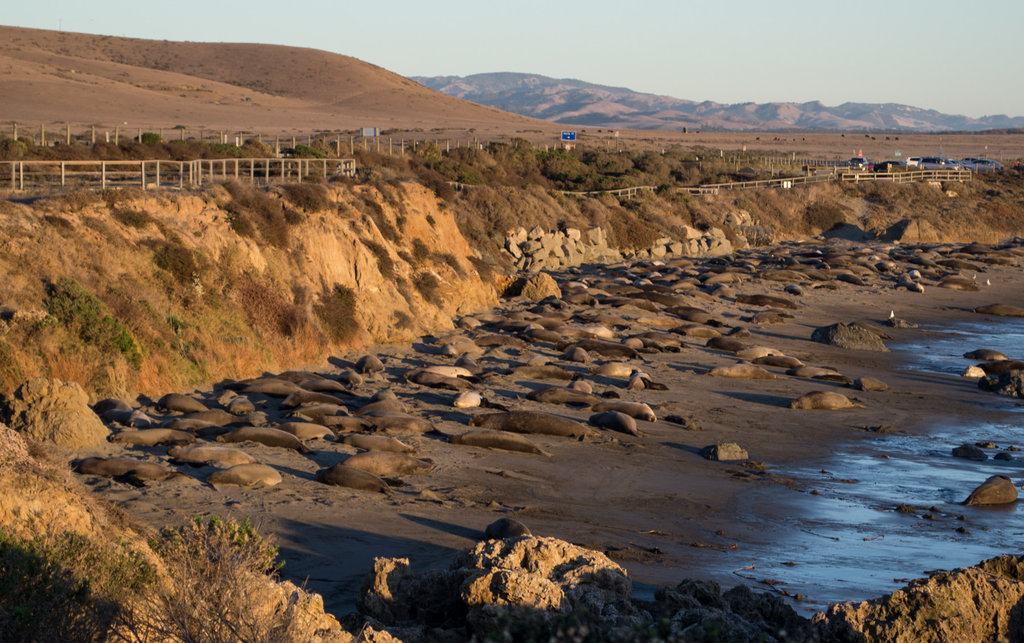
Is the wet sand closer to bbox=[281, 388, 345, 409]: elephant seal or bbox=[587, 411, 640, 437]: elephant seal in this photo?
bbox=[587, 411, 640, 437]: elephant seal

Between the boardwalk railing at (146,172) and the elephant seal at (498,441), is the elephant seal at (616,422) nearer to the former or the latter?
the elephant seal at (498,441)

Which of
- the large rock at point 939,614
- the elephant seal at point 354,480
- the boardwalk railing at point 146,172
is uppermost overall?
the boardwalk railing at point 146,172

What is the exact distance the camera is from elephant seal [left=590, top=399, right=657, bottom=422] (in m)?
19.4

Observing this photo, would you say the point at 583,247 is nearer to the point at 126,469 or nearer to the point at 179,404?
the point at 179,404

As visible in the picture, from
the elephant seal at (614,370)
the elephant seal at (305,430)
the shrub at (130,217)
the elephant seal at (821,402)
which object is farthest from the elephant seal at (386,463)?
the shrub at (130,217)

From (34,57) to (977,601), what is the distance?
456ft

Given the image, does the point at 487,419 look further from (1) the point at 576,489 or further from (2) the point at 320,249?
(2) the point at 320,249

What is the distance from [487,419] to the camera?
18.1 meters

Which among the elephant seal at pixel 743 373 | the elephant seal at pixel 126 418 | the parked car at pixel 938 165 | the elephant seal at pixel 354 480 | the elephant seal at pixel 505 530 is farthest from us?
the parked car at pixel 938 165

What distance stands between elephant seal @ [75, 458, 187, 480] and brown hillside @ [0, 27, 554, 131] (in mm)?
69319

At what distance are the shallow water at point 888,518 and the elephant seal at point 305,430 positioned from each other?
6.92 meters

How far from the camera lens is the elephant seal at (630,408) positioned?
19375 mm

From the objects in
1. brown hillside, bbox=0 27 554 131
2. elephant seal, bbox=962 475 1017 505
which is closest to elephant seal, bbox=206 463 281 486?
elephant seal, bbox=962 475 1017 505

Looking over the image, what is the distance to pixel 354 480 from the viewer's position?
13.7m
